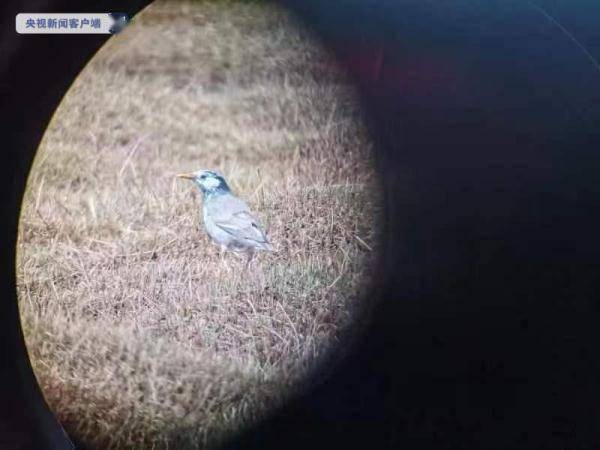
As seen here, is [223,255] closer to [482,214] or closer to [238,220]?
[238,220]

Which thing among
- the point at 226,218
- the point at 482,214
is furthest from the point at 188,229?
the point at 482,214

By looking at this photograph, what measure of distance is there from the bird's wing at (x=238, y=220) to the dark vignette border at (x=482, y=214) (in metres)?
0.34

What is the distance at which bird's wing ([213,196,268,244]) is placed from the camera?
2039mm

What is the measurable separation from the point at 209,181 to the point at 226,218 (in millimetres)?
100

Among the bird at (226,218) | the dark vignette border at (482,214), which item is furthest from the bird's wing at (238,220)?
the dark vignette border at (482,214)

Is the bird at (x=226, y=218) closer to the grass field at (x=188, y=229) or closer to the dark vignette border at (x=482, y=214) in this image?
the grass field at (x=188, y=229)

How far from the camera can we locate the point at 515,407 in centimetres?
186

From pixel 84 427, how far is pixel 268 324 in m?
0.62

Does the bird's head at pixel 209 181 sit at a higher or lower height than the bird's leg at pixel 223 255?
higher

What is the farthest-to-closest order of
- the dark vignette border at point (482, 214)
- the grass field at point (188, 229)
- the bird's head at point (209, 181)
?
the bird's head at point (209, 181) → the grass field at point (188, 229) → the dark vignette border at point (482, 214)

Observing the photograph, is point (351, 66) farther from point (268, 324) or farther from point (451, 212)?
point (268, 324)

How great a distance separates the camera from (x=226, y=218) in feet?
6.77

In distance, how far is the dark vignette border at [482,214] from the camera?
1.79 metres

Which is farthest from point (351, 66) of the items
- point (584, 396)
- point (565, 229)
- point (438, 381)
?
point (584, 396)
